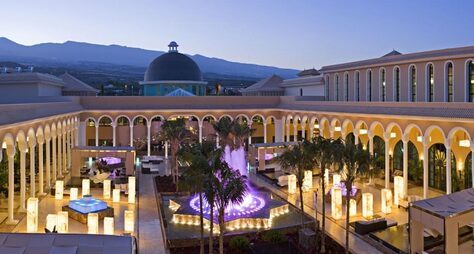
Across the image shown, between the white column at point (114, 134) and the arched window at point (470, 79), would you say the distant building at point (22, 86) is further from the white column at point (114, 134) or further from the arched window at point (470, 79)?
the arched window at point (470, 79)

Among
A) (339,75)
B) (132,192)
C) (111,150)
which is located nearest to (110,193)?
(132,192)

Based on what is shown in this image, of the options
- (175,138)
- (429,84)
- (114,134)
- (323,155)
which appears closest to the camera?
(323,155)

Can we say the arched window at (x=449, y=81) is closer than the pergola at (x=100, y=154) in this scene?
Yes

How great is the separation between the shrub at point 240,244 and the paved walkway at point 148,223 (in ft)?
9.70

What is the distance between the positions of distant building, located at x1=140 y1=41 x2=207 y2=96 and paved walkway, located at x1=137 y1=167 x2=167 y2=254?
2791 centimetres

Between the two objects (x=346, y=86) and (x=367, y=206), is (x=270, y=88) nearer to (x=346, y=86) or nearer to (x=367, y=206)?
(x=346, y=86)

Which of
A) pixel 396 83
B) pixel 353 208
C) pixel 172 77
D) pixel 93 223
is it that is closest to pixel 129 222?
pixel 93 223

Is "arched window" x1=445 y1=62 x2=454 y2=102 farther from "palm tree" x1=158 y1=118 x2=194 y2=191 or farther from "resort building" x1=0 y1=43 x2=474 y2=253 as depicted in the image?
"palm tree" x1=158 y1=118 x2=194 y2=191

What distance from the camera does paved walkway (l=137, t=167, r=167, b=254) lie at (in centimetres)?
2015

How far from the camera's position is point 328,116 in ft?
131

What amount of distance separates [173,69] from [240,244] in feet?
150

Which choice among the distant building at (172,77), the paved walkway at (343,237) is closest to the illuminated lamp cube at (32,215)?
the paved walkway at (343,237)

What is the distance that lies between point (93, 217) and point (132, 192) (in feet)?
23.7

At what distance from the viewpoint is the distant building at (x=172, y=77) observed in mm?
61469
